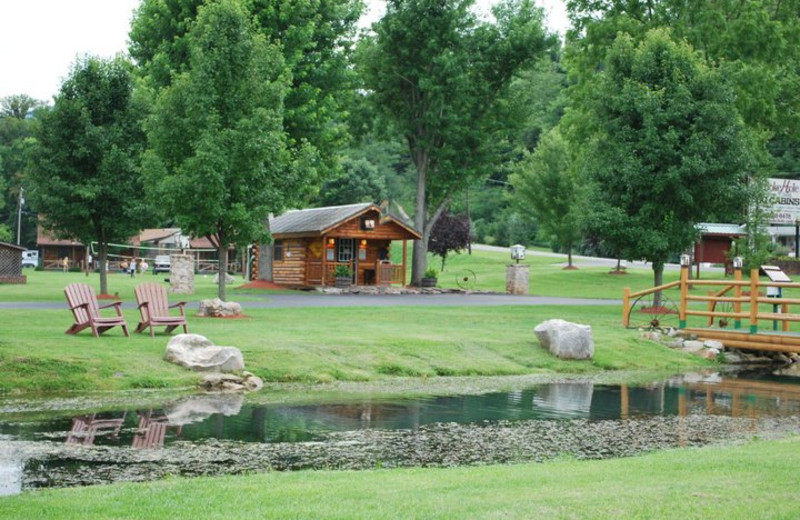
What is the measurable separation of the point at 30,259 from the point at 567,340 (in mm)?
66670

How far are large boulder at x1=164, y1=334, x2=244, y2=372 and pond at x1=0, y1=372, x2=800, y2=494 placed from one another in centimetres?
111

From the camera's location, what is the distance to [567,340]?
20.6m

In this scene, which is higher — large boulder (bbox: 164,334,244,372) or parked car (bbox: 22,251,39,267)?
parked car (bbox: 22,251,39,267)

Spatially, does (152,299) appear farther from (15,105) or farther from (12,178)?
(15,105)

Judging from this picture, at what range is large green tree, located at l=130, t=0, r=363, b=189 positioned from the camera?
33969 millimetres

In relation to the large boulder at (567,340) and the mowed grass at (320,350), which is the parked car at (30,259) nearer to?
the mowed grass at (320,350)

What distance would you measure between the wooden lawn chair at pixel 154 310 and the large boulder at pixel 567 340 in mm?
7786

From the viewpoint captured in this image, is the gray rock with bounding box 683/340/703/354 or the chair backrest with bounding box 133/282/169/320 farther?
A: the gray rock with bounding box 683/340/703/354

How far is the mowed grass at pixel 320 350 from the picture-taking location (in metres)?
15.2

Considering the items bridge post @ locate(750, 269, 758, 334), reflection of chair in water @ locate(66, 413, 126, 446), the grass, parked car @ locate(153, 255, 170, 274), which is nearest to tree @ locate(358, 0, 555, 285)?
bridge post @ locate(750, 269, 758, 334)

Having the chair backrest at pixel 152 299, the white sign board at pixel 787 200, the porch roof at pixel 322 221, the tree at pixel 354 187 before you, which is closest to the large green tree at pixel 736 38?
the white sign board at pixel 787 200

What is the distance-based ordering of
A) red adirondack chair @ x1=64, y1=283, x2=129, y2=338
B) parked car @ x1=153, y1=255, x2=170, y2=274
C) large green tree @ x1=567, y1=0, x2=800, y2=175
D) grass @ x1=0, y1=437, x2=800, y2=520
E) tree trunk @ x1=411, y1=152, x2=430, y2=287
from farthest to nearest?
parked car @ x1=153, y1=255, x2=170, y2=274 → tree trunk @ x1=411, y1=152, x2=430, y2=287 → large green tree @ x1=567, y1=0, x2=800, y2=175 → red adirondack chair @ x1=64, y1=283, x2=129, y2=338 → grass @ x1=0, y1=437, x2=800, y2=520

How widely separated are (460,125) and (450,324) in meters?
19.7

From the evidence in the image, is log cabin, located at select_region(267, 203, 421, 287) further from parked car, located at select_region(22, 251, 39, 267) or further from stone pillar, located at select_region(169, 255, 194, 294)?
parked car, located at select_region(22, 251, 39, 267)
